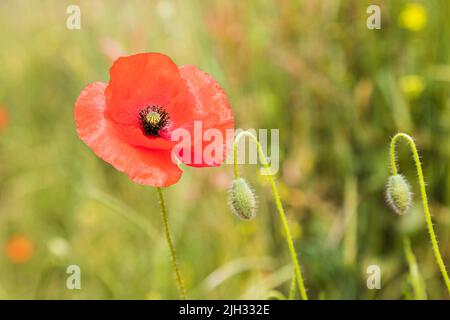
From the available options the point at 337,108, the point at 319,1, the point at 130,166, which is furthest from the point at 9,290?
the point at 130,166

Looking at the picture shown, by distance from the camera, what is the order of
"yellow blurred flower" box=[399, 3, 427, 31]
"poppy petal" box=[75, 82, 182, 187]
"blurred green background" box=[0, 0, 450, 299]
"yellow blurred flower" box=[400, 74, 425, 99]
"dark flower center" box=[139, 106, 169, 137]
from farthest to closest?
"yellow blurred flower" box=[399, 3, 427, 31], "yellow blurred flower" box=[400, 74, 425, 99], "blurred green background" box=[0, 0, 450, 299], "dark flower center" box=[139, 106, 169, 137], "poppy petal" box=[75, 82, 182, 187]

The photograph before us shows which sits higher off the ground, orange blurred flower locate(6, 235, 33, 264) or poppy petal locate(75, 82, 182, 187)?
poppy petal locate(75, 82, 182, 187)

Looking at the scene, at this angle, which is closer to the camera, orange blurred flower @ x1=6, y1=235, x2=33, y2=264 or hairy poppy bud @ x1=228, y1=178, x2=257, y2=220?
hairy poppy bud @ x1=228, y1=178, x2=257, y2=220

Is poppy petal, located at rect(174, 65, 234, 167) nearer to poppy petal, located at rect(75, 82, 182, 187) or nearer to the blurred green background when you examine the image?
poppy petal, located at rect(75, 82, 182, 187)

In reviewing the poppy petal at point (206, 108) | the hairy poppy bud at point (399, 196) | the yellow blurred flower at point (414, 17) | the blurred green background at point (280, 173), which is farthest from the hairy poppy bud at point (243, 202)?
the yellow blurred flower at point (414, 17)

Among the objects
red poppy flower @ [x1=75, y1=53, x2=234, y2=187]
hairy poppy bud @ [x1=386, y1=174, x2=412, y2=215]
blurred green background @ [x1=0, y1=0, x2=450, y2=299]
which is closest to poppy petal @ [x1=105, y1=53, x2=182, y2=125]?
red poppy flower @ [x1=75, y1=53, x2=234, y2=187]

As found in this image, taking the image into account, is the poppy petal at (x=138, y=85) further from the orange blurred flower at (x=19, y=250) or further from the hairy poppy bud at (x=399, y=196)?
the orange blurred flower at (x=19, y=250)

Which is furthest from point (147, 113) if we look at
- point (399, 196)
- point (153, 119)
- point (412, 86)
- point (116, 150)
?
point (412, 86)
